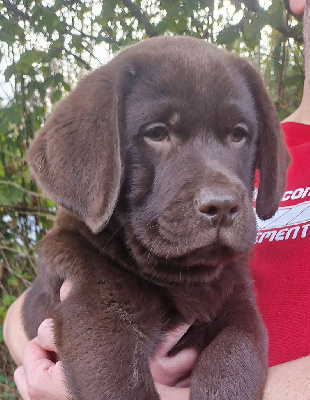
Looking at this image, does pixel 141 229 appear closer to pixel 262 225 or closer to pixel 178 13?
pixel 262 225

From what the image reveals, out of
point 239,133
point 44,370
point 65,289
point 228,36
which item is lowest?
point 44,370

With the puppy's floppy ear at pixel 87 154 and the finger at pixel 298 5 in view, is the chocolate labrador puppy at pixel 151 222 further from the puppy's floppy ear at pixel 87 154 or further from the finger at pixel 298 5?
the finger at pixel 298 5

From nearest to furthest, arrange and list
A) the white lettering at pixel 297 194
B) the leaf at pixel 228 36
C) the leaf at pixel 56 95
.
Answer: the white lettering at pixel 297 194 < the leaf at pixel 228 36 < the leaf at pixel 56 95

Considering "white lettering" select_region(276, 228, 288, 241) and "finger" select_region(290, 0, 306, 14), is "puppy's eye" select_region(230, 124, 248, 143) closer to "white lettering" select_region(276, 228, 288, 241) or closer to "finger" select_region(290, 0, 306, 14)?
"white lettering" select_region(276, 228, 288, 241)

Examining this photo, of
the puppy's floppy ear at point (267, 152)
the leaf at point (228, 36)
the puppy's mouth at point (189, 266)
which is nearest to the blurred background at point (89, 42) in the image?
the leaf at point (228, 36)

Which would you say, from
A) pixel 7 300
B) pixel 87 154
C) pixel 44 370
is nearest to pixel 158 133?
pixel 87 154

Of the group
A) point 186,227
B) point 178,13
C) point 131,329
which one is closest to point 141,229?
point 186,227

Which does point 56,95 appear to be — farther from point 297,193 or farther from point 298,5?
point 297,193
